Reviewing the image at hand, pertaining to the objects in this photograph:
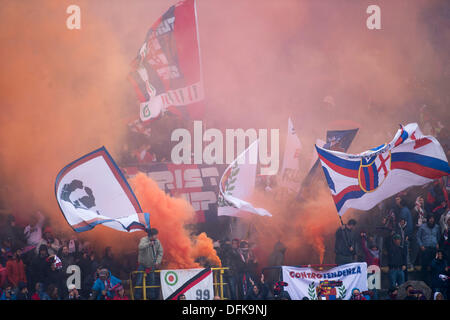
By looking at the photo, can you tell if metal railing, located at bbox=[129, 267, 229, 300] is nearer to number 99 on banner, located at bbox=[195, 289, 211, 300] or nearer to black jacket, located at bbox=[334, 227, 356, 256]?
number 99 on banner, located at bbox=[195, 289, 211, 300]

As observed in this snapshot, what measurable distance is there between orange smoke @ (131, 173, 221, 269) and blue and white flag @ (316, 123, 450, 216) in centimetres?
235

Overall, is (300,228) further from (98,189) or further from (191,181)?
(98,189)

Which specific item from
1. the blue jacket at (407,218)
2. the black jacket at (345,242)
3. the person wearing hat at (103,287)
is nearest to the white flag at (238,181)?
the black jacket at (345,242)

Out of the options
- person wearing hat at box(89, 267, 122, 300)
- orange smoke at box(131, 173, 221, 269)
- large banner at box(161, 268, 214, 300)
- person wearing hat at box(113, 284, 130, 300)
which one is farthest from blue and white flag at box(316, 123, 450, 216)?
person wearing hat at box(89, 267, 122, 300)

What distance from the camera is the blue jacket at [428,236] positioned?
34.4 feet

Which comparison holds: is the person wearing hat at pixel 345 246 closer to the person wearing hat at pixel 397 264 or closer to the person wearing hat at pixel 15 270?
the person wearing hat at pixel 397 264

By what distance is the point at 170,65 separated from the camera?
1224cm

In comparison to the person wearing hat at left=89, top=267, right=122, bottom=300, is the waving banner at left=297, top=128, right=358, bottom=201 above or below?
above

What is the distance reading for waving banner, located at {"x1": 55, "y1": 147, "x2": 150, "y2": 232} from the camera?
30.7 ft

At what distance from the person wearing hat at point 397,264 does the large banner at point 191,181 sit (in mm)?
3326

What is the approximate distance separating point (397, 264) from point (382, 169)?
1.56 m
